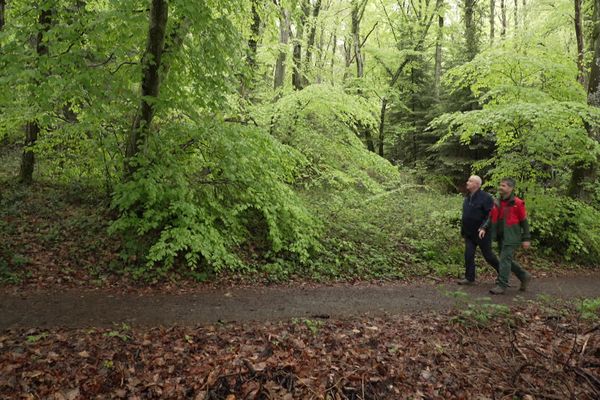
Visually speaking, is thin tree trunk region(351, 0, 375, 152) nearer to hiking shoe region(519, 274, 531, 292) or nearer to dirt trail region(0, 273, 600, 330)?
hiking shoe region(519, 274, 531, 292)

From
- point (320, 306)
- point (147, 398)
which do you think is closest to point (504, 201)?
point (320, 306)

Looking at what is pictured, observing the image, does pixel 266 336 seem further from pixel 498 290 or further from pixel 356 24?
pixel 356 24

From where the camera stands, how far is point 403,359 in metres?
4.50

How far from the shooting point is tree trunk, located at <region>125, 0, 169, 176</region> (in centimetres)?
682

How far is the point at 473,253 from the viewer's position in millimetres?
7953

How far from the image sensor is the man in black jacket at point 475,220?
7.72 metres

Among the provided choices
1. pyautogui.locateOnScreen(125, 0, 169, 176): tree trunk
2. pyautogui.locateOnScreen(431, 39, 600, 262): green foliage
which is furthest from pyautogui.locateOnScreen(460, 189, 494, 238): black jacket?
pyautogui.locateOnScreen(125, 0, 169, 176): tree trunk

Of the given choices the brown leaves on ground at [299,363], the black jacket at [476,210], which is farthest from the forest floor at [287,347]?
the black jacket at [476,210]

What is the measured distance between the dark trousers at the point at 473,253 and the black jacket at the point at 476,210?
14 centimetres

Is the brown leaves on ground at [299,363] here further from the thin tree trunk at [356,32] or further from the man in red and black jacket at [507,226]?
the thin tree trunk at [356,32]

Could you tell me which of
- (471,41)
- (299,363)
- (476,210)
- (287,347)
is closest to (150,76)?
(287,347)

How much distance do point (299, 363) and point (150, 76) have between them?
19.2ft

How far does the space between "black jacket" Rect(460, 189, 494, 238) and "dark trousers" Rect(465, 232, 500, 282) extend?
0.14 meters

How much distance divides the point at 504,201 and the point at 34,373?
7627 millimetres
